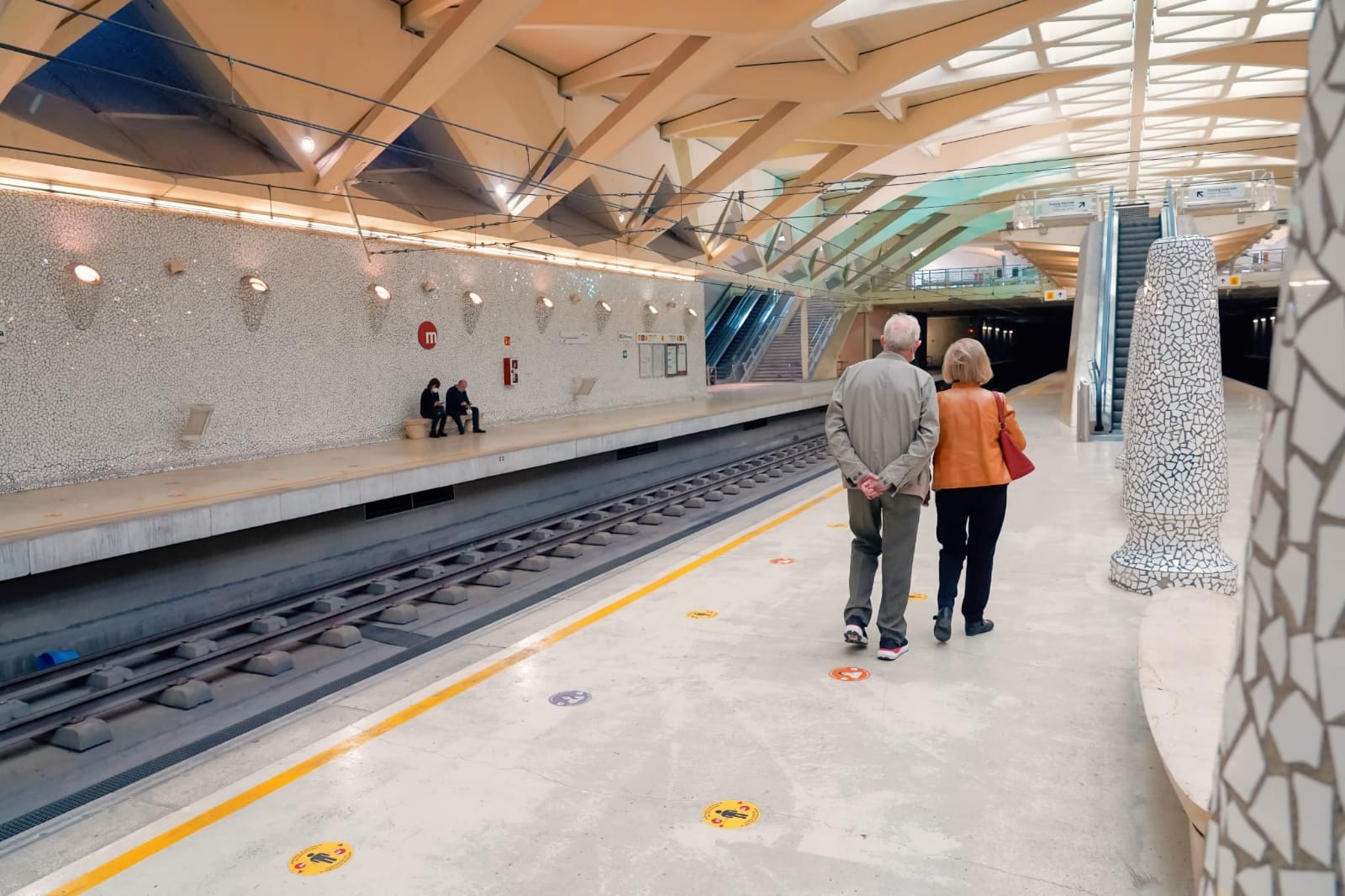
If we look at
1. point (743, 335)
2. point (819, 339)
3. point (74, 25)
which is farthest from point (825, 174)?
point (74, 25)

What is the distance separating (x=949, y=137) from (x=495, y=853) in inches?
958

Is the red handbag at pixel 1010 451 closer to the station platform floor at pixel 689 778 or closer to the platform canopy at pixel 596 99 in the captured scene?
the station platform floor at pixel 689 778

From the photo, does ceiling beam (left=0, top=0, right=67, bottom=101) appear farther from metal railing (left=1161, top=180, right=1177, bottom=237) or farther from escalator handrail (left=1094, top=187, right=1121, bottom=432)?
metal railing (left=1161, top=180, right=1177, bottom=237)

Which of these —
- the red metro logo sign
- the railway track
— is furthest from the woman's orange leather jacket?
the red metro logo sign

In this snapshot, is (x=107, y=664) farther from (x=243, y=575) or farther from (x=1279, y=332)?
(x=1279, y=332)

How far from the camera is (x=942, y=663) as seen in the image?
4496mm

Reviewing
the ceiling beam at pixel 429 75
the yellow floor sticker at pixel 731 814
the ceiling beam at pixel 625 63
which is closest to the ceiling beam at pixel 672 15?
the ceiling beam at pixel 429 75

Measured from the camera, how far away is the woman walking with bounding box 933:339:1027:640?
4535 millimetres

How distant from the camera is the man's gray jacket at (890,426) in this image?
14.3 feet

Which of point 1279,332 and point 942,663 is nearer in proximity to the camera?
point 1279,332

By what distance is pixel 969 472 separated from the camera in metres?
4.55

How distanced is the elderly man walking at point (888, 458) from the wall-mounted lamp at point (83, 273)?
7407mm

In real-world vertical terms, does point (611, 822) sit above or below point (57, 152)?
below

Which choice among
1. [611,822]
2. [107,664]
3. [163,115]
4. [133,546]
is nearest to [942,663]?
[611,822]
